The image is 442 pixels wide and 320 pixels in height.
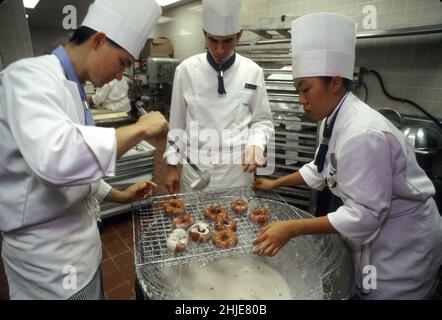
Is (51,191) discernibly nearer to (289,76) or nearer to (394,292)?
(394,292)

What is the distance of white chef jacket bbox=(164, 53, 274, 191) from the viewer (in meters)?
2.07

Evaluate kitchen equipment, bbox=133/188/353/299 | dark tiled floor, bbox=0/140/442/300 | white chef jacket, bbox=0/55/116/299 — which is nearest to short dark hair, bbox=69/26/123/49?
white chef jacket, bbox=0/55/116/299

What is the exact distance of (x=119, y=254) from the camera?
3051mm

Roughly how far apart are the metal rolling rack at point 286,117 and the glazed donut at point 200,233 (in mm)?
2218

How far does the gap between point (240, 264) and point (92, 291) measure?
29.0 inches

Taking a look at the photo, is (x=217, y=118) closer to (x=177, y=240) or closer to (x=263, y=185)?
(x=263, y=185)

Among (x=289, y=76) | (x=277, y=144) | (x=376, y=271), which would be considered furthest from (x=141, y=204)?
(x=289, y=76)

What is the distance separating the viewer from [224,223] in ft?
5.08

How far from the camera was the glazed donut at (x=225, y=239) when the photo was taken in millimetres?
1349

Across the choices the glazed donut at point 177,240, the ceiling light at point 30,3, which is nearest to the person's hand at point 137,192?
the glazed donut at point 177,240

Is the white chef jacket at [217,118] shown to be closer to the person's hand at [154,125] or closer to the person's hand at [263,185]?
the person's hand at [263,185]

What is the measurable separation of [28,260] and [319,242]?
138 centimetres

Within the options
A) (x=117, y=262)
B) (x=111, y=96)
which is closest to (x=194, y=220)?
(x=117, y=262)

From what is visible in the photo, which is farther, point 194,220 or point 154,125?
point 194,220
